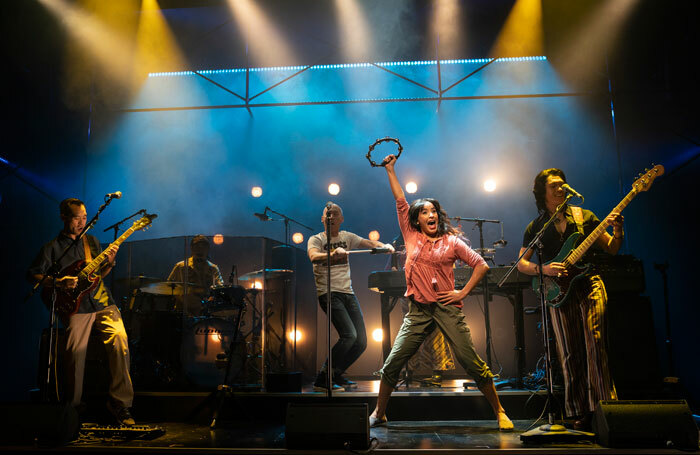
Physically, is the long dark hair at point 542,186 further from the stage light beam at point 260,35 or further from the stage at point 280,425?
the stage light beam at point 260,35

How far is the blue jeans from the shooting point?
5.80 m

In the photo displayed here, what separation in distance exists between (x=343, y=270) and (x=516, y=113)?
16.4 ft

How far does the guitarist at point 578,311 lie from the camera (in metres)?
4.00

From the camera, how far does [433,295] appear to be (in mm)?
4367

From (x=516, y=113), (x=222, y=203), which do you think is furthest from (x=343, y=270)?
(x=516, y=113)

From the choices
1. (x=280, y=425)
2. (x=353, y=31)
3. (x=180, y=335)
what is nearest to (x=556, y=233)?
(x=280, y=425)

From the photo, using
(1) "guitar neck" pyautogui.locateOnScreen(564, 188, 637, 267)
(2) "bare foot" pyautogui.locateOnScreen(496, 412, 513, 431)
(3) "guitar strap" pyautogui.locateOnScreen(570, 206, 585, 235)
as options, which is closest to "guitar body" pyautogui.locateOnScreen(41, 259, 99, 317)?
→ (2) "bare foot" pyautogui.locateOnScreen(496, 412, 513, 431)

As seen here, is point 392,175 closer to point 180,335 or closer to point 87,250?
point 87,250

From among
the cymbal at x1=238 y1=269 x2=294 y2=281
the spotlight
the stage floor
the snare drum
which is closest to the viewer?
the stage floor

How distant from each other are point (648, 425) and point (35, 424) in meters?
4.35

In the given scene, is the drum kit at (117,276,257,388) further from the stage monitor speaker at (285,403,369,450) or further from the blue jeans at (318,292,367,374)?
the stage monitor speaker at (285,403,369,450)

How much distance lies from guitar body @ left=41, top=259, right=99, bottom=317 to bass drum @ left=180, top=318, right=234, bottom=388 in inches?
66.0

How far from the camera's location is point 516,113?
9164 mm

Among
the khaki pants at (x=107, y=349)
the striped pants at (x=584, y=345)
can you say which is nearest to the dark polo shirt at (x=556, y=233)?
the striped pants at (x=584, y=345)
